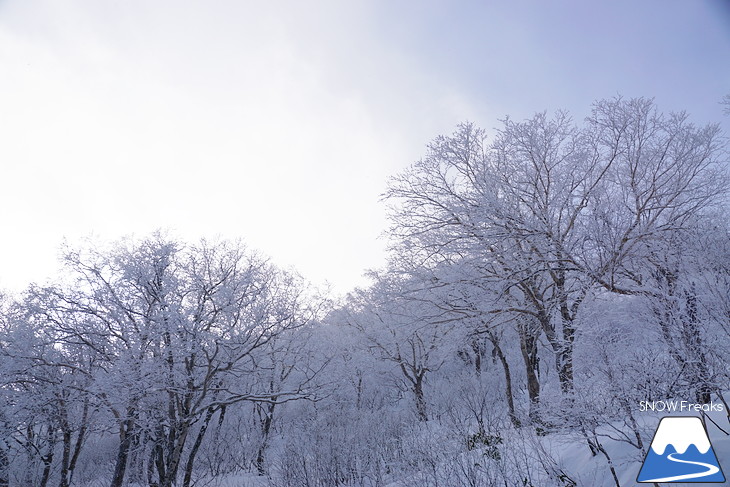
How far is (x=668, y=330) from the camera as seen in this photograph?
5.34 metres

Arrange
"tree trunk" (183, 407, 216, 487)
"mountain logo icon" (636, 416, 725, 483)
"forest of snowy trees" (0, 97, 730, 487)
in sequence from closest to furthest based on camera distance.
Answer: "mountain logo icon" (636, 416, 725, 483) → "forest of snowy trees" (0, 97, 730, 487) → "tree trunk" (183, 407, 216, 487)

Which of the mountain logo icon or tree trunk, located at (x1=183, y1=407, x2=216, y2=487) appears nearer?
the mountain logo icon

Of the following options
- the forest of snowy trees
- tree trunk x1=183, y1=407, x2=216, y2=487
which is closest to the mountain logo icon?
the forest of snowy trees

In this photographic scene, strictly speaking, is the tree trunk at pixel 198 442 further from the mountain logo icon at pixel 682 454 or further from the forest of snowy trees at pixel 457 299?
the mountain logo icon at pixel 682 454

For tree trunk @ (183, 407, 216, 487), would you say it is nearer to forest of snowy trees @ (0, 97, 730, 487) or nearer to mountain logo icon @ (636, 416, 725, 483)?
forest of snowy trees @ (0, 97, 730, 487)

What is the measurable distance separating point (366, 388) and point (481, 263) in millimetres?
21380

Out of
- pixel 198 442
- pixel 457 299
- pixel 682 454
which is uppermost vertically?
pixel 457 299

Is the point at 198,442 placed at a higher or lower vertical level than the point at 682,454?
lower

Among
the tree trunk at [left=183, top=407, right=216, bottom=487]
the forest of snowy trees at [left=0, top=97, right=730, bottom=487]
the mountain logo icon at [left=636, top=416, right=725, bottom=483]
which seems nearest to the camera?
the mountain logo icon at [left=636, top=416, right=725, bottom=483]

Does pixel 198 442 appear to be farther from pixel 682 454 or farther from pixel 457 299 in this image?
pixel 682 454

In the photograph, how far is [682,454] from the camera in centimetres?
434

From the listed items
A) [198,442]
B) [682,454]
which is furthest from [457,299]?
[198,442]

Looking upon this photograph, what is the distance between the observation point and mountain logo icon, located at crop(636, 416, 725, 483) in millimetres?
4199

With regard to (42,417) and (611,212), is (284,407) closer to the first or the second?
(42,417)
